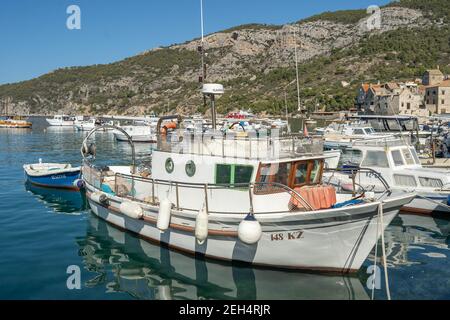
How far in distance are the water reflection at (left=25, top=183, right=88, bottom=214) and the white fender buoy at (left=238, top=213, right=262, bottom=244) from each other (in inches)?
466

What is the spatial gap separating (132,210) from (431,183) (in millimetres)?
13542

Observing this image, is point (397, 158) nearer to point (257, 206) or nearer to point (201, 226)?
point (257, 206)

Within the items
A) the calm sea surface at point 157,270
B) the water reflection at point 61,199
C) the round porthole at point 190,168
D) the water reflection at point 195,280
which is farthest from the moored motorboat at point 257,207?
the water reflection at point 61,199

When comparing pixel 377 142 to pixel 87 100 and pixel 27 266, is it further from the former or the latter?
pixel 87 100

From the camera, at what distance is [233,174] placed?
1241 cm

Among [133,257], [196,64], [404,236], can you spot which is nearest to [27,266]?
[133,257]

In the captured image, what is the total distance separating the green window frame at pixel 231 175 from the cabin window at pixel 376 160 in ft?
36.3

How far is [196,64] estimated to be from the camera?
190 meters

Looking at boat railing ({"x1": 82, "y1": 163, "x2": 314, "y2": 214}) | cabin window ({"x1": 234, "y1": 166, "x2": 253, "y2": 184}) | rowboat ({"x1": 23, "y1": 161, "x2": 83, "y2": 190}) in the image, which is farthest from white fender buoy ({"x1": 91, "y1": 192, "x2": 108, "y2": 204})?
rowboat ({"x1": 23, "y1": 161, "x2": 83, "y2": 190})

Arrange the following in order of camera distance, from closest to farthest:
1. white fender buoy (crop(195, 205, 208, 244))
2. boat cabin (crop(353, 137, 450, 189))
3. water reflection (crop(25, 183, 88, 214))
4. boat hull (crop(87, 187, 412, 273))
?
boat hull (crop(87, 187, 412, 273)) → white fender buoy (crop(195, 205, 208, 244)) → boat cabin (crop(353, 137, 450, 189)) → water reflection (crop(25, 183, 88, 214))

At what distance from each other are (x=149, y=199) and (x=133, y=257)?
2.07m

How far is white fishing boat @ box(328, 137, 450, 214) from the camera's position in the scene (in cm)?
1877

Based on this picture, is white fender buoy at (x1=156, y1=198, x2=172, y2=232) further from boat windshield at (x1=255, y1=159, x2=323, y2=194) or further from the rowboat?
the rowboat

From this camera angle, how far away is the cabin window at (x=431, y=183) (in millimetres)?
18991
